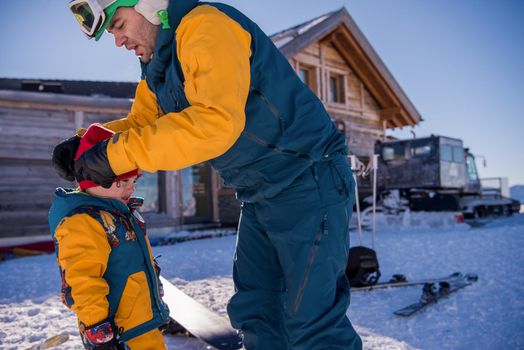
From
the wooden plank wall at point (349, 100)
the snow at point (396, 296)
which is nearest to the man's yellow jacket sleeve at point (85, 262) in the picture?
the snow at point (396, 296)

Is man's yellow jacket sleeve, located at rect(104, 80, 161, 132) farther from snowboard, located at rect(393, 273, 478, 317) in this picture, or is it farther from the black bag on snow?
the black bag on snow

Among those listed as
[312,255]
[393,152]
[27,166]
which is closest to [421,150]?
[393,152]

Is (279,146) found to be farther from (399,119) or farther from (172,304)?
(399,119)

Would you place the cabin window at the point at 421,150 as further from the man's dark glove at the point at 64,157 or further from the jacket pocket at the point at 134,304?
the man's dark glove at the point at 64,157

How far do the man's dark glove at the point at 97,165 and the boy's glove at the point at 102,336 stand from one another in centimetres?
65

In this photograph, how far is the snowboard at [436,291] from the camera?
3836 millimetres

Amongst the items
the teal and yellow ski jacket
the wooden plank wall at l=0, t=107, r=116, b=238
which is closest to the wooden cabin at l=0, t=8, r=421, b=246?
the wooden plank wall at l=0, t=107, r=116, b=238

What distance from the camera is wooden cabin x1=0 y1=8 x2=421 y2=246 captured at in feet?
30.2

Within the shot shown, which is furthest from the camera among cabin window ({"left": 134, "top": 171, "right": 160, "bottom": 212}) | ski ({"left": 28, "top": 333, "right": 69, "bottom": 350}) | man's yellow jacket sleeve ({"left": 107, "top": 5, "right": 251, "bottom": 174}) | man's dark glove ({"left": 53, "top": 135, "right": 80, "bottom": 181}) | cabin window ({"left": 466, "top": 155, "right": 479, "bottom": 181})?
cabin window ({"left": 466, "top": 155, "right": 479, "bottom": 181})

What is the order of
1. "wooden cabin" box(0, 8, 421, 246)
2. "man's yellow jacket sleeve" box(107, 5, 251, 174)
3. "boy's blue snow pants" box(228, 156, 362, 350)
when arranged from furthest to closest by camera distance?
"wooden cabin" box(0, 8, 421, 246) < "boy's blue snow pants" box(228, 156, 362, 350) < "man's yellow jacket sleeve" box(107, 5, 251, 174)

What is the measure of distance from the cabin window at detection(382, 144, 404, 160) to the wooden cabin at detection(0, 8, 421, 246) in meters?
1.07

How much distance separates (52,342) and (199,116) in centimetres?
262

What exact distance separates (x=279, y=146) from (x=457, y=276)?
4.13 metres

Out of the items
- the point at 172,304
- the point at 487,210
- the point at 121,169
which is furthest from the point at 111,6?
the point at 487,210
